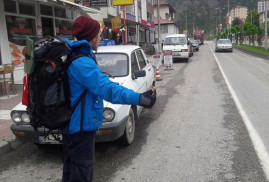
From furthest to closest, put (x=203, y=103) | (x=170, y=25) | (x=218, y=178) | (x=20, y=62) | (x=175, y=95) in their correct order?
(x=170, y=25) → (x=20, y=62) → (x=175, y=95) → (x=203, y=103) → (x=218, y=178)

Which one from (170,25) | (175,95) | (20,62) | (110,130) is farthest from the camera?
(170,25)

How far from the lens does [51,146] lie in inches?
208

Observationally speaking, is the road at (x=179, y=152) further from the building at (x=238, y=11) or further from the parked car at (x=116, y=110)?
the building at (x=238, y=11)

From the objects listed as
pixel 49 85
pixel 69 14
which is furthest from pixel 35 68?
pixel 69 14

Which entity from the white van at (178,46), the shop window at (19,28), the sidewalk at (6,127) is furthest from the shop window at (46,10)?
the white van at (178,46)

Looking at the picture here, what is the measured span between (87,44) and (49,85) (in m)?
0.45

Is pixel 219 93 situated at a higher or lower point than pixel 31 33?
lower

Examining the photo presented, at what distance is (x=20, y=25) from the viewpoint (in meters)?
11.6

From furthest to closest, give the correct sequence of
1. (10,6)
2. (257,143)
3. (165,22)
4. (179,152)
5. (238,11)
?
(238,11)
(165,22)
(10,6)
(257,143)
(179,152)

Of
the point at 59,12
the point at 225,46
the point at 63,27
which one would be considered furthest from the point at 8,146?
the point at 225,46

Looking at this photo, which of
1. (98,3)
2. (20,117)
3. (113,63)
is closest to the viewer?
(20,117)

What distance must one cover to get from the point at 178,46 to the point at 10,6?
43.8ft

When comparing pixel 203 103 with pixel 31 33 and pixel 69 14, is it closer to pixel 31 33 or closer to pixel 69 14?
pixel 31 33

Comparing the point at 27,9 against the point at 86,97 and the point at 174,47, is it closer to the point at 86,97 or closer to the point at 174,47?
the point at 86,97
